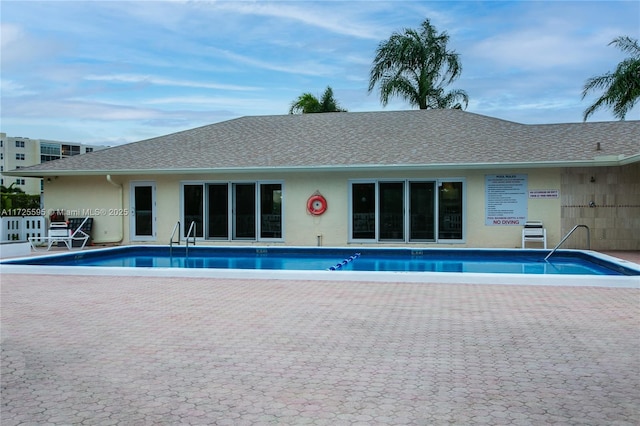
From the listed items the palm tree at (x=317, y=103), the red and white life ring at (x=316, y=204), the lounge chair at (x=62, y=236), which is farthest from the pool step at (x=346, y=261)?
the palm tree at (x=317, y=103)

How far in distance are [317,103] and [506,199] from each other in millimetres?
18531

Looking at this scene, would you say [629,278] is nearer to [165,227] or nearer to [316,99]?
[165,227]

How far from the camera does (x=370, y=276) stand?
990 centimetres

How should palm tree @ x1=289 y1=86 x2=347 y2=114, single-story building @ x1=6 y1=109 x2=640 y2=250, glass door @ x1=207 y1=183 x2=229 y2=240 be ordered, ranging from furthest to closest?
palm tree @ x1=289 y1=86 x2=347 y2=114 < glass door @ x1=207 y1=183 x2=229 y2=240 < single-story building @ x1=6 y1=109 x2=640 y2=250

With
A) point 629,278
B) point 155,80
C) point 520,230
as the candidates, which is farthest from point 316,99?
point 629,278

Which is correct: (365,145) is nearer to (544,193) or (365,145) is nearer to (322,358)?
(544,193)

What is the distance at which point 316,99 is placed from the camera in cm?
3256

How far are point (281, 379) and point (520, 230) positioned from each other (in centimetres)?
1225

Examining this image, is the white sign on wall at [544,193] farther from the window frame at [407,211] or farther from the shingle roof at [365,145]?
the window frame at [407,211]

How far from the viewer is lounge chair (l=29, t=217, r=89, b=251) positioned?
15906 millimetres

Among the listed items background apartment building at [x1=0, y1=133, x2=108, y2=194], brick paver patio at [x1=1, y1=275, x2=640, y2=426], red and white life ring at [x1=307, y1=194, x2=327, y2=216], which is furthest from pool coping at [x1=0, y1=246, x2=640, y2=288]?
background apartment building at [x1=0, y1=133, x2=108, y2=194]

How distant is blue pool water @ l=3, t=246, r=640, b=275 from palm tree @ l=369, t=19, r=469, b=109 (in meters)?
18.2

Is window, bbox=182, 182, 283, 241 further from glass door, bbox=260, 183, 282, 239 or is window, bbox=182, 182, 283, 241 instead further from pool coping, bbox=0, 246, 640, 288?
pool coping, bbox=0, 246, 640, 288

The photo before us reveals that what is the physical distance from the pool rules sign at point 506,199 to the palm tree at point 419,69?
16739 millimetres
